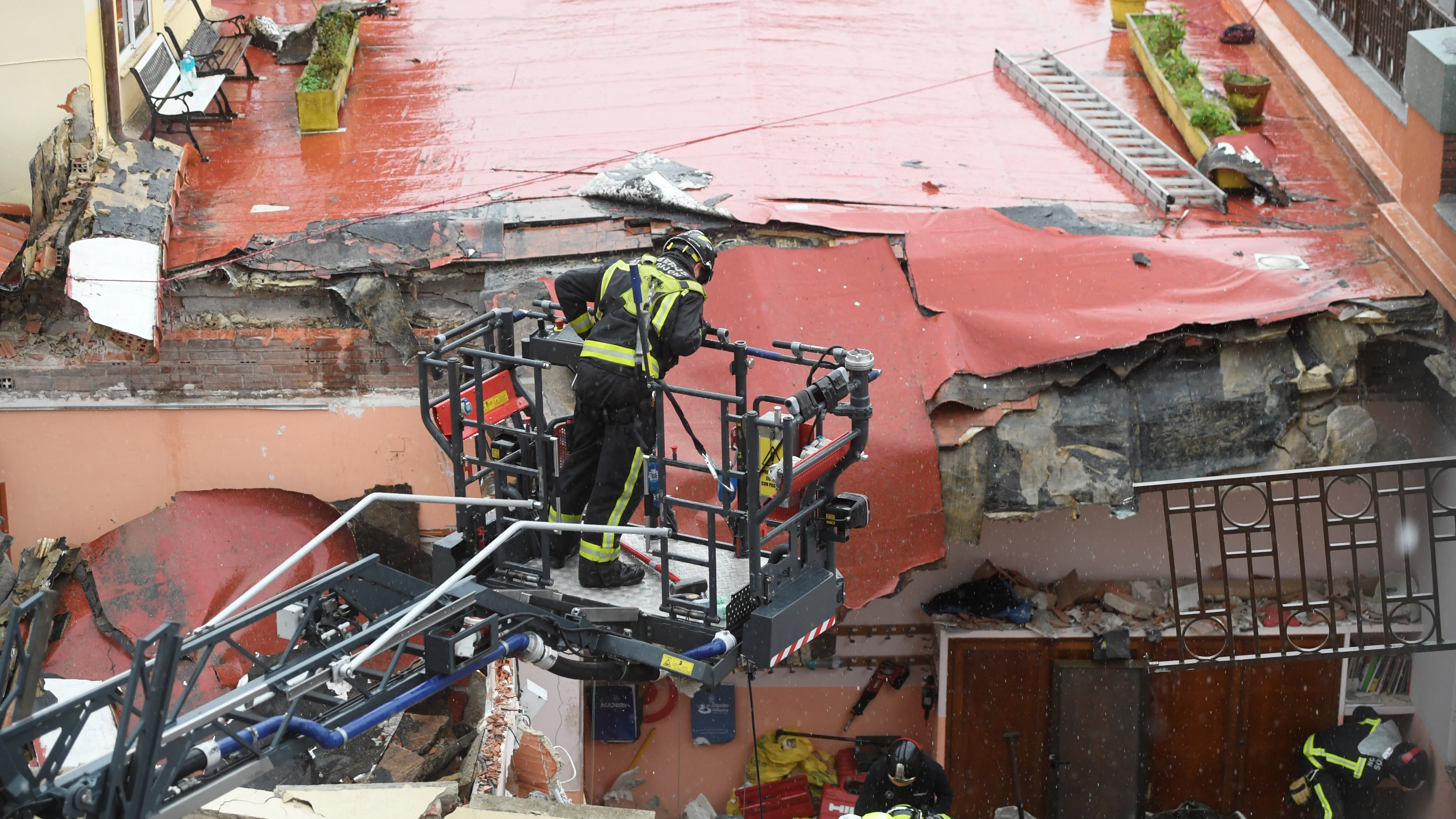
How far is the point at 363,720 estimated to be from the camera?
20.4 feet

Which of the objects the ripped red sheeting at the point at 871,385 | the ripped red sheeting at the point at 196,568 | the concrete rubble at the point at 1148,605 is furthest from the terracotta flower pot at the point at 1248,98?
the ripped red sheeting at the point at 196,568

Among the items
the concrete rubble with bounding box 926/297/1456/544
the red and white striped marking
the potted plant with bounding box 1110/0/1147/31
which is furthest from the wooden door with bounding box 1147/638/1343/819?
the potted plant with bounding box 1110/0/1147/31

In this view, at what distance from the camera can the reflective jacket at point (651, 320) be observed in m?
7.04

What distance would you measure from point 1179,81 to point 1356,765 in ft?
21.6

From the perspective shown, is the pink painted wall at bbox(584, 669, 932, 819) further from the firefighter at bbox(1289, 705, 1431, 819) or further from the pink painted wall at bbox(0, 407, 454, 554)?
the firefighter at bbox(1289, 705, 1431, 819)

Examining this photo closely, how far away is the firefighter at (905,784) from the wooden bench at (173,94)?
7.85 m

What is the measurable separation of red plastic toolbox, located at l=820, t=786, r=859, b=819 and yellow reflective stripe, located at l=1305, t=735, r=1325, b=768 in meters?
3.69

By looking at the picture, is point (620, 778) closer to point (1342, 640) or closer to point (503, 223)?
point (503, 223)

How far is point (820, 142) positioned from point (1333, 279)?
4522 millimetres

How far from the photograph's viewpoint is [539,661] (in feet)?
24.1

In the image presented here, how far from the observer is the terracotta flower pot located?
13.0 meters

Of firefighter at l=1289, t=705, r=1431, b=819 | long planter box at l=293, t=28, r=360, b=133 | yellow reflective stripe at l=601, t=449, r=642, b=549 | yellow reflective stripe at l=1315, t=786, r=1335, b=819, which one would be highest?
long planter box at l=293, t=28, r=360, b=133

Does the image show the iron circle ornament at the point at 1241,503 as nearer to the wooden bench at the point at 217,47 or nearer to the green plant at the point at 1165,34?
the green plant at the point at 1165,34

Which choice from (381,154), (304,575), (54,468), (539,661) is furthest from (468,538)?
(381,154)
